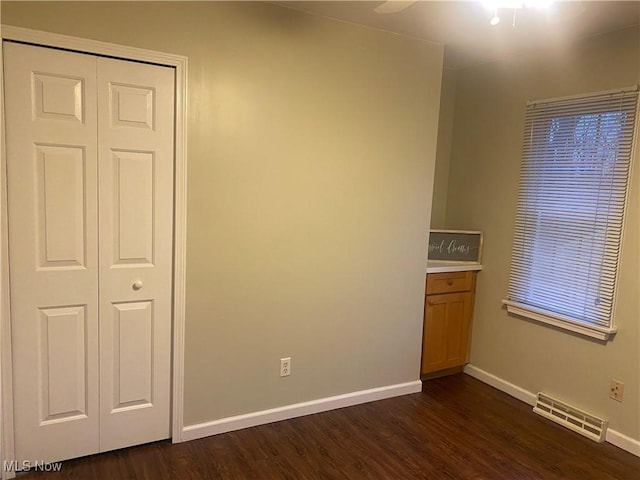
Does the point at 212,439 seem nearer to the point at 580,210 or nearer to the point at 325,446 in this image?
the point at 325,446

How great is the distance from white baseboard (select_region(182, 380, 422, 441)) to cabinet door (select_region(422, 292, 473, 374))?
0.24m

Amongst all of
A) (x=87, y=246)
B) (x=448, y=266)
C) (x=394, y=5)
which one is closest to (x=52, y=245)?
(x=87, y=246)

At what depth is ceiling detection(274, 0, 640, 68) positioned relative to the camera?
2336mm

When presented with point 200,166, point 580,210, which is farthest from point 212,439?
point 580,210

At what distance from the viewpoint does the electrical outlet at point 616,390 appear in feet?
8.63

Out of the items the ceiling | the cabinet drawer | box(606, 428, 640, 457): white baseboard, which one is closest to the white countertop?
the cabinet drawer

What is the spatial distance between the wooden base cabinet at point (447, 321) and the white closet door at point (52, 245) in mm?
2188

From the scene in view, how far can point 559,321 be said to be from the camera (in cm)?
291

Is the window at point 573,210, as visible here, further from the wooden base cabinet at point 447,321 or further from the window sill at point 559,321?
the wooden base cabinet at point 447,321

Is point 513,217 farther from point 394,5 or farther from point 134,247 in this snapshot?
point 134,247

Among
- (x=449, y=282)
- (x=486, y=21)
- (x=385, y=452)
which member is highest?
(x=486, y=21)

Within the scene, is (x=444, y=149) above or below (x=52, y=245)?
above

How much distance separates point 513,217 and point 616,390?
1.25 m

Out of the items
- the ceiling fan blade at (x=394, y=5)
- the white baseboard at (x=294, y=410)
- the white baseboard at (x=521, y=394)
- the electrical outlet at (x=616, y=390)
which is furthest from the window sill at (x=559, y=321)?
the ceiling fan blade at (x=394, y=5)
